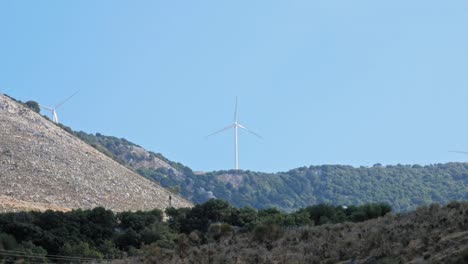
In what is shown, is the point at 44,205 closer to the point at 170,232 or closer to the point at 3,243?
the point at 170,232

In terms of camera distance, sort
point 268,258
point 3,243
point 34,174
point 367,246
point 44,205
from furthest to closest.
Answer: point 34,174
point 44,205
point 3,243
point 268,258
point 367,246

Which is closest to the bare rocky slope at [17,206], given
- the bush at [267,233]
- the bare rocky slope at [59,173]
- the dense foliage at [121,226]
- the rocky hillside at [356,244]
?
the bare rocky slope at [59,173]

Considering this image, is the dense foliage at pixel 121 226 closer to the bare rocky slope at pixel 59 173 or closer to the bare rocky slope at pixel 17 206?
the bare rocky slope at pixel 17 206

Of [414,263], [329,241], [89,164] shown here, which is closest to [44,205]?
[89,164]

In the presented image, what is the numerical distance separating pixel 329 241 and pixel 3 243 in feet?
118

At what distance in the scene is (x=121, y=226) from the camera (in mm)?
98125

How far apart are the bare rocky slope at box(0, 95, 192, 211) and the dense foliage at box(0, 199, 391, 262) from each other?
29.0 metres

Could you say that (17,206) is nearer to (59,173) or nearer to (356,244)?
(59,173)

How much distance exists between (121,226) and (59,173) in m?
44.9

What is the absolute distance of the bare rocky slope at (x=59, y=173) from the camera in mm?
130750

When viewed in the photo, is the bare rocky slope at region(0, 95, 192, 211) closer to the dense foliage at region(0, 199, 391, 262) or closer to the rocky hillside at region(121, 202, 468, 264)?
the dense foliage at region(0, 199, 391, 262)

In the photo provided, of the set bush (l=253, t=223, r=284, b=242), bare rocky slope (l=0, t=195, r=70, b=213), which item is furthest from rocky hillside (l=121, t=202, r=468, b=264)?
bare rocky slope (l=0, t=195, r=70, b=213)

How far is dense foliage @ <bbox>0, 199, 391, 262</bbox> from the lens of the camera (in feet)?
259

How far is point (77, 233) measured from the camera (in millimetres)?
90938
